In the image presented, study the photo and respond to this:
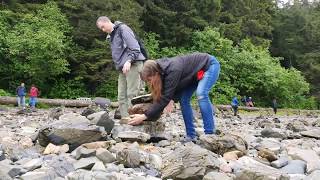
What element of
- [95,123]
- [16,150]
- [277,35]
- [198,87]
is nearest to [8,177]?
[16,150]

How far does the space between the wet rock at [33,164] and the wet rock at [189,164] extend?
1167 mm

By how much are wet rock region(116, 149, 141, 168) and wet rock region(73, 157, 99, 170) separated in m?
0.23

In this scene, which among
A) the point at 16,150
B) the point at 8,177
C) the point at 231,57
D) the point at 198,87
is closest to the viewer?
the point at 8,177

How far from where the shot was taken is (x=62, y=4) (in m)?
37.9

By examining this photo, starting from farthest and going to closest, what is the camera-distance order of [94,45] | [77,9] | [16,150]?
1. [77,9]
2. [94,45]
3. [16,150]

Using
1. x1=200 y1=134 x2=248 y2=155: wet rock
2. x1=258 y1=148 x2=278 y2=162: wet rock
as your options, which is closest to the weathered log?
x1=200 y1=134 x2=248 y2=155: wet rock

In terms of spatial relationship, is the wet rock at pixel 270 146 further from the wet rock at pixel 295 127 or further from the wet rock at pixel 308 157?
the wet rock at pixel 295 127

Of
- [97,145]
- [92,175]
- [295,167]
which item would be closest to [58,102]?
[97,145]

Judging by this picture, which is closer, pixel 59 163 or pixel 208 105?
pixel 59 163

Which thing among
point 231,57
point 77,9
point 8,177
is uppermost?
point 77,9

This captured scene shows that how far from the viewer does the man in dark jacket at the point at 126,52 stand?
720 centimetres

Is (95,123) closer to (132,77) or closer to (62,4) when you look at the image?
(132,77)

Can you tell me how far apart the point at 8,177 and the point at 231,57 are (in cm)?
4208

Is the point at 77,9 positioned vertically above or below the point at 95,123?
above
